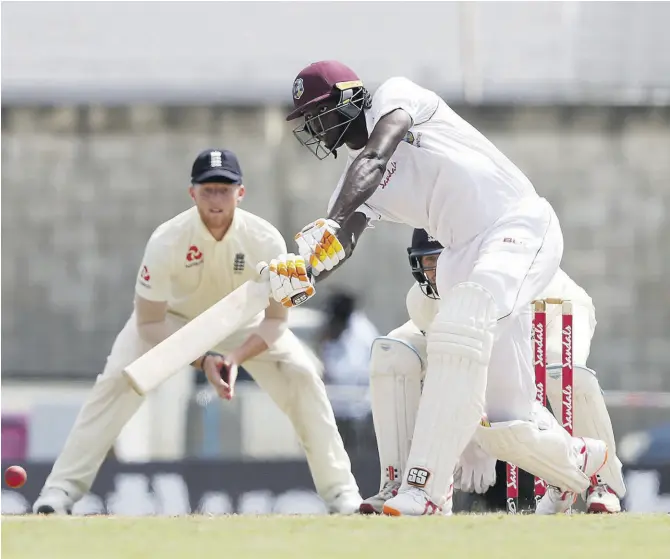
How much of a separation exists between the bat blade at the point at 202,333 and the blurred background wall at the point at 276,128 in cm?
682

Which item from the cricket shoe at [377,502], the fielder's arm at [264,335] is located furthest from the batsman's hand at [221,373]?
the cricket shoe at [377,502]

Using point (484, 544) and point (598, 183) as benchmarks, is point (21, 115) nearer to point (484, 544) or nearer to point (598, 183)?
point (598, 183)

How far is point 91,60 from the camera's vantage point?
11648 mm

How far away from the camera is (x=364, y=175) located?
4.00 metres

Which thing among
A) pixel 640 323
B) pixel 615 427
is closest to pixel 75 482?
pixel 615 427

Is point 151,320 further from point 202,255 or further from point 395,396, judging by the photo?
point 395,396

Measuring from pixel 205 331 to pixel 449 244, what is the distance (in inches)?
33.9

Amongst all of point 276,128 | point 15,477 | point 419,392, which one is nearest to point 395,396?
point 419,392

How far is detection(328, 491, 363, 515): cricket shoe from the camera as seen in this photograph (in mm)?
6234

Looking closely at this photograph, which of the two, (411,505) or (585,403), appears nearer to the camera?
(411,505)

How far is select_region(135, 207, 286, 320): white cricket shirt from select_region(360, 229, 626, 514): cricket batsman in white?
0.91 m

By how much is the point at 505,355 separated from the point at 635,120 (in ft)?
24.7

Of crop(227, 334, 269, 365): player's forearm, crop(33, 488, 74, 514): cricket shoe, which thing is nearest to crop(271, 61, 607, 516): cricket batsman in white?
crop(227, 334, 269, 365): player's forearm

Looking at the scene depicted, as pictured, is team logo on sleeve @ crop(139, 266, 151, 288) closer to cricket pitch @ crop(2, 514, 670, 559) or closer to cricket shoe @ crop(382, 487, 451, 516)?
cricket pitch @ crop(2, 514, 670, 559)
